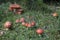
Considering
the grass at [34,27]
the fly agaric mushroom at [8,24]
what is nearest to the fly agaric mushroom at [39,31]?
the grass at [34,27]

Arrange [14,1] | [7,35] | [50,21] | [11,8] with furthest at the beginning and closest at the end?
1. [14,1]
2. [11,8]
3. [50,21]
4. [7,35]

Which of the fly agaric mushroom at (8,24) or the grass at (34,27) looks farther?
the fly agaric mushroom at (8,24)

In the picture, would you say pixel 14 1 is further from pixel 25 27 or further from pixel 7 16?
pixel 25 27

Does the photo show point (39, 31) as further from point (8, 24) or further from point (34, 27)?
point (8, 24)

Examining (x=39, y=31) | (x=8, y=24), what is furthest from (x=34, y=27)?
(x=8, y=24)

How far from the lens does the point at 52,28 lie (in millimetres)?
4523

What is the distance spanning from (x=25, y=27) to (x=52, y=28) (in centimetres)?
55

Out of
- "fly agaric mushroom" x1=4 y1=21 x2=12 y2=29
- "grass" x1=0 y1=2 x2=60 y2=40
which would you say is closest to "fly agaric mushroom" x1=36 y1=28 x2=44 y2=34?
"grass" x1=0 y1=2 x2=60 y2=40

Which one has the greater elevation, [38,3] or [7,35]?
[38,3]

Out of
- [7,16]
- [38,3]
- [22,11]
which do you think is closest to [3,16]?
[7,16]

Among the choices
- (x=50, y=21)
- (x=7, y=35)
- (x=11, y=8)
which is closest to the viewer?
(x=7, y=35)

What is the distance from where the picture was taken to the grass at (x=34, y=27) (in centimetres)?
424

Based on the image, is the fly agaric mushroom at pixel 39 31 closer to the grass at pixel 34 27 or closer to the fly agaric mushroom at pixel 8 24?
the grass at pixel 34 27

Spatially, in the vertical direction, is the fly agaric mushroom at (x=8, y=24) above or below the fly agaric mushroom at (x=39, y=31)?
above
